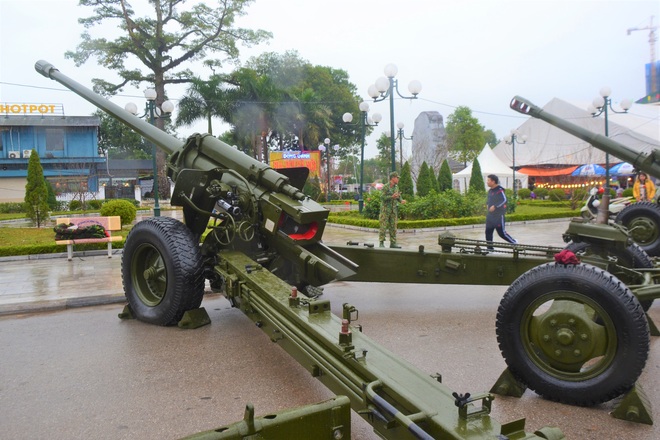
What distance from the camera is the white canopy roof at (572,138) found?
37219 millimetres

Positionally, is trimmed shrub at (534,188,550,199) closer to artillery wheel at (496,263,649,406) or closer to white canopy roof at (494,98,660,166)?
white canopy roof at (494,98,660,166)

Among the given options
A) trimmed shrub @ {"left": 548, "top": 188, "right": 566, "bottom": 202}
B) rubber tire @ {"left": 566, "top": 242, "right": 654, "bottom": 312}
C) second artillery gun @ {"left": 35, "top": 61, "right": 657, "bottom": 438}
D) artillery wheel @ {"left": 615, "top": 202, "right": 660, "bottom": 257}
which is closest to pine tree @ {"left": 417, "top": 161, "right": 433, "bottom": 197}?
trimmed shrub @ {"left": 548, "top": 188, "right": 566, "bottom": 202}

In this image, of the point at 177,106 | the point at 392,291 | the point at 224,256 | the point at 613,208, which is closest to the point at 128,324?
the point at 224,256

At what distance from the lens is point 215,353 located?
4.53 m

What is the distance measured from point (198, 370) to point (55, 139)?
139ft

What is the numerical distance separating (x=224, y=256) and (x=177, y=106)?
36251mm

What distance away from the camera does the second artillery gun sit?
2.57 meters

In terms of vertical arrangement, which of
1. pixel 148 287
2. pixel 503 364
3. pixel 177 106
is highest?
pixel 177 106

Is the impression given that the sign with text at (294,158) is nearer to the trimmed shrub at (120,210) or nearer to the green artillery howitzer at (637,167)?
the trimmed shrub at (120,210)

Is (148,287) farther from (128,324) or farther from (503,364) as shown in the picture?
(503,364)

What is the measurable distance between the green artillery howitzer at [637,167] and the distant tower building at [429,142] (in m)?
28.7

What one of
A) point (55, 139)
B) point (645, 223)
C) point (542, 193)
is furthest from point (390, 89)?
point (55, 139)

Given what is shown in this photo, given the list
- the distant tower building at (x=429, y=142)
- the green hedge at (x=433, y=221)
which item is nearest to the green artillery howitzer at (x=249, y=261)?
the green hedge at (x=433, y=221)

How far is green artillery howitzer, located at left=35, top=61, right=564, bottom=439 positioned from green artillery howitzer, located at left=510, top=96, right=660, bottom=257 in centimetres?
441
